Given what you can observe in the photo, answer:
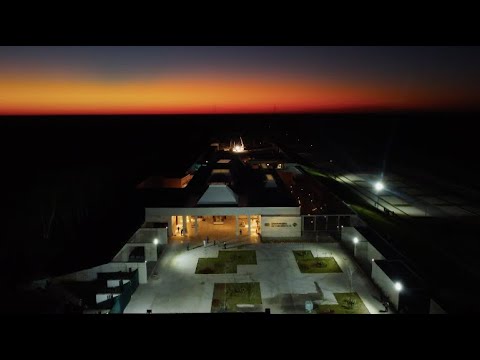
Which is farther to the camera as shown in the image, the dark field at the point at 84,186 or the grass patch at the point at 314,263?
the dark field at the point at 84,186

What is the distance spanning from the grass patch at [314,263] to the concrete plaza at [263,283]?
45 centimetres

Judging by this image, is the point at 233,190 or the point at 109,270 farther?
the point at 233,190

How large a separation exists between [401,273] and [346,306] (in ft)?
14.1

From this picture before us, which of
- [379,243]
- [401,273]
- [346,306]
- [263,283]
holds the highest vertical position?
[379,243]

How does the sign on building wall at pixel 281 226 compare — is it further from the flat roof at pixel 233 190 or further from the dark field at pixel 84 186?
the dark field at pixel 84 186

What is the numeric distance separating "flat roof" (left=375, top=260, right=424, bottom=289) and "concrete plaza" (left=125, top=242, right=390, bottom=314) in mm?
1629

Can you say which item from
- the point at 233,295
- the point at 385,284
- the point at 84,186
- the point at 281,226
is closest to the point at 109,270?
the point at 233,295

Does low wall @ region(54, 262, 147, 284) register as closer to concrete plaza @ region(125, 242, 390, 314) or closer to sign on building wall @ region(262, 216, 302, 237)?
concrete plaza @ region(125, 242, 390, 314)

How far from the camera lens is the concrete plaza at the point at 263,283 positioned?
71.3 ft

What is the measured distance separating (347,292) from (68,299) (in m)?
18.0

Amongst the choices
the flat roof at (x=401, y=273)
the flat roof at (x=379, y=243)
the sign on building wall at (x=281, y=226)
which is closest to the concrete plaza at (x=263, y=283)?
the flat roof at (x=401, y=273)

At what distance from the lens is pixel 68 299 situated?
2258cm

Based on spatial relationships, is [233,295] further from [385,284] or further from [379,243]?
[379,243]

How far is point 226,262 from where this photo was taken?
90.7 ft
